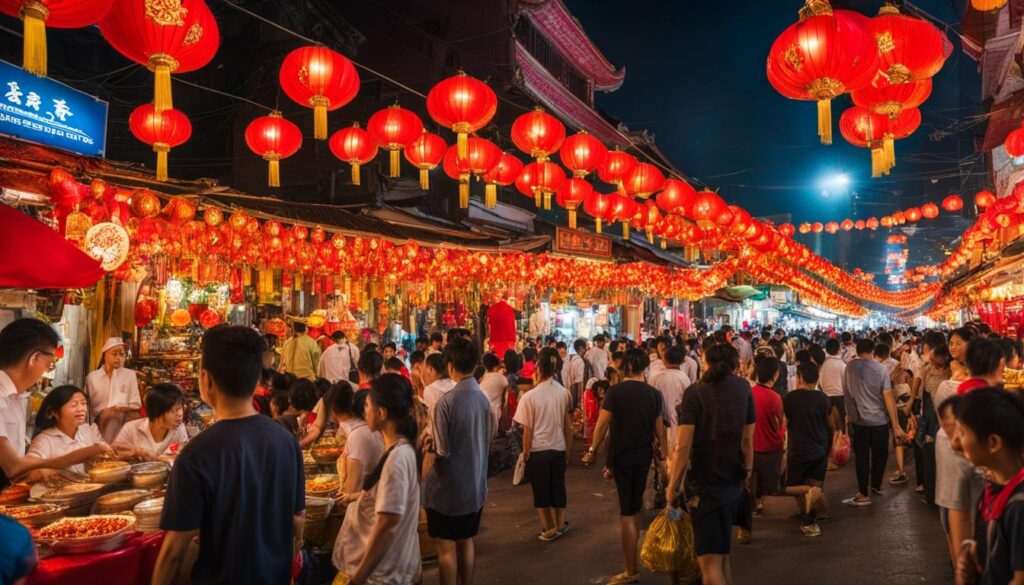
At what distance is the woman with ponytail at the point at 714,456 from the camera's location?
189 inches

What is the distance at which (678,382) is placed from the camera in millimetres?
7988

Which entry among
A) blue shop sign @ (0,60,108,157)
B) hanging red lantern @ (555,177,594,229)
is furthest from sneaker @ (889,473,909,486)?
blue shop sign @ (0,60,108,157)

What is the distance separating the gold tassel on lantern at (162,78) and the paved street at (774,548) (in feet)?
15.4

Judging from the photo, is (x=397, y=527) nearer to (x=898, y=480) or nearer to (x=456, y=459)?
(x=456, y=459)

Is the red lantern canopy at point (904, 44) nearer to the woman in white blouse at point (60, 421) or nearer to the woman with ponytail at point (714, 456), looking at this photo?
the woman with ponytail at point (714, 456)

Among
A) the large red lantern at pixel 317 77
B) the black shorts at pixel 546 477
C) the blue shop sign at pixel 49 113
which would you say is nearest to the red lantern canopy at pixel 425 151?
the large red lantern at pixel 317 77

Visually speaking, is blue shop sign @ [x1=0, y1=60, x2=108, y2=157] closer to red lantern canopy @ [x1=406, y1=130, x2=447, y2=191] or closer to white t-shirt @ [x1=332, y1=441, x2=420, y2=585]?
red lantern canopy @ [x1=406, y1=130, x2=447, y2=191]

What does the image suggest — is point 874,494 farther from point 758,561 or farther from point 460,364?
point 460,364

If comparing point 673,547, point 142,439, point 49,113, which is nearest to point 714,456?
point 673,547

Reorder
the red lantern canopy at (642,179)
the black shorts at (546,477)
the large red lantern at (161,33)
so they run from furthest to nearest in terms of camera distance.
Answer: the red lantern canopy at (642,179)
the black shorts at (546,477)
the large red lantern at (161,33)

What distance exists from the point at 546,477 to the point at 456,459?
2.41 m

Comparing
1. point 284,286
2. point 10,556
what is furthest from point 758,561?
point 284,286

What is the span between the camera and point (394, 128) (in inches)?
324

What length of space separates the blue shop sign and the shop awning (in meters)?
3.45
